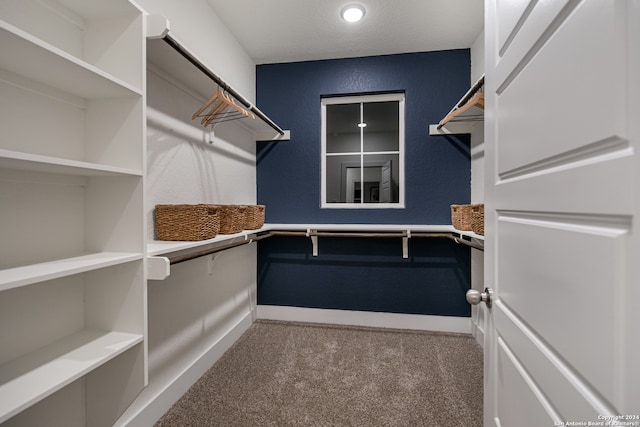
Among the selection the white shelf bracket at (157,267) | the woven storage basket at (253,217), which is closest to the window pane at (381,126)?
the woven storage basket at (253,217)

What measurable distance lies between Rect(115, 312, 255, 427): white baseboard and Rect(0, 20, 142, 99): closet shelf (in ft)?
4.23

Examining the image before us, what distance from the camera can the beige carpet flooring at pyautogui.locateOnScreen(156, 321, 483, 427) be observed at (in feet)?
4.68

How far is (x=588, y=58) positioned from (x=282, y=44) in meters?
2.33

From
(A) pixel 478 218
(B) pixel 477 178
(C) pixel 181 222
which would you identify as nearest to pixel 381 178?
(B) pixel 477 178

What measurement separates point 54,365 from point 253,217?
1.33 metres

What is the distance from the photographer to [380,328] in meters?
2.46

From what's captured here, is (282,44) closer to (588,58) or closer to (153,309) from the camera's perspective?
(153,309)

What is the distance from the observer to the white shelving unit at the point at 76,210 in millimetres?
816

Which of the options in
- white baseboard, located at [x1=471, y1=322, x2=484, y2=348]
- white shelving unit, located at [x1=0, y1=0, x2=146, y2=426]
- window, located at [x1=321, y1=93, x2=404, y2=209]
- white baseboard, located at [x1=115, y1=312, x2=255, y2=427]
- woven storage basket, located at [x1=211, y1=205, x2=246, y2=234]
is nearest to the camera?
white shelving unit, located at [x1=0, y1=0, x2=146, y2=426]

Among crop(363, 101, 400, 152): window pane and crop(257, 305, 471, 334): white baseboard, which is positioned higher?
crop(363, 101, 400, 152): window pane

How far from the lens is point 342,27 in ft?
6.88

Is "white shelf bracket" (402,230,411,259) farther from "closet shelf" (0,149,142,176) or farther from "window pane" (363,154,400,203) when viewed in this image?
"closet shelf" (0,149,142,176)

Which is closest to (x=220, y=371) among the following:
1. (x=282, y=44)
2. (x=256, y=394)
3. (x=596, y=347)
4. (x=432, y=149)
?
(x=256, y=394)

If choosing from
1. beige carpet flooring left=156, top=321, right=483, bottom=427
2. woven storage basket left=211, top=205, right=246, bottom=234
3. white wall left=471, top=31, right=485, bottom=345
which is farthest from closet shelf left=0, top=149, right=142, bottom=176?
white wall left=471, top=31, right=485, bottom=345
